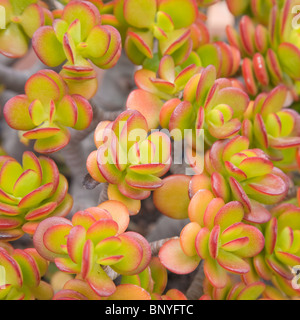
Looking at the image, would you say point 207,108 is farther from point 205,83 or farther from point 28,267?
point 28,267

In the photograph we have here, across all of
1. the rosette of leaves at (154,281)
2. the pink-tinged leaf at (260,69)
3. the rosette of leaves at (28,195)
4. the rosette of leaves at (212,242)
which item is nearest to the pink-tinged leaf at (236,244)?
the rosette of leaves at (212,242)

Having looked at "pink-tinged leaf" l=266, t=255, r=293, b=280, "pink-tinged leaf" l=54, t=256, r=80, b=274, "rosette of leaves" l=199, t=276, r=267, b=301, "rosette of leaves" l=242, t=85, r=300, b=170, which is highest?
"rosette of leaves" l=242, t=85, r=300, b=170

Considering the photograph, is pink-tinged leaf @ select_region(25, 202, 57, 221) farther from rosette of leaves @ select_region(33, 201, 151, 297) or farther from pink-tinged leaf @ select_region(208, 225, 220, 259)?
pink-tinged leaf @ select_region(208, 225, 220, 259)

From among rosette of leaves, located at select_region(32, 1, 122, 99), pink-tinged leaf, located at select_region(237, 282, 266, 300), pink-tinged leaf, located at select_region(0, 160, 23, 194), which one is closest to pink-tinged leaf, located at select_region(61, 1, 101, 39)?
rosette of leaves, located at select_region(32, 1, 122, 99)

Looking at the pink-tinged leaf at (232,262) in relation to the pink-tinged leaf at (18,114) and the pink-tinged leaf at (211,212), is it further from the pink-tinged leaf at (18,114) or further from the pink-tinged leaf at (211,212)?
the pink-tinged leaf at (18,114)

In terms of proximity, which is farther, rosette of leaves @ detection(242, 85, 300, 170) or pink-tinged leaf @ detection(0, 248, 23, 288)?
rosette of leaves @ detection(242, 85, 300, 170)
